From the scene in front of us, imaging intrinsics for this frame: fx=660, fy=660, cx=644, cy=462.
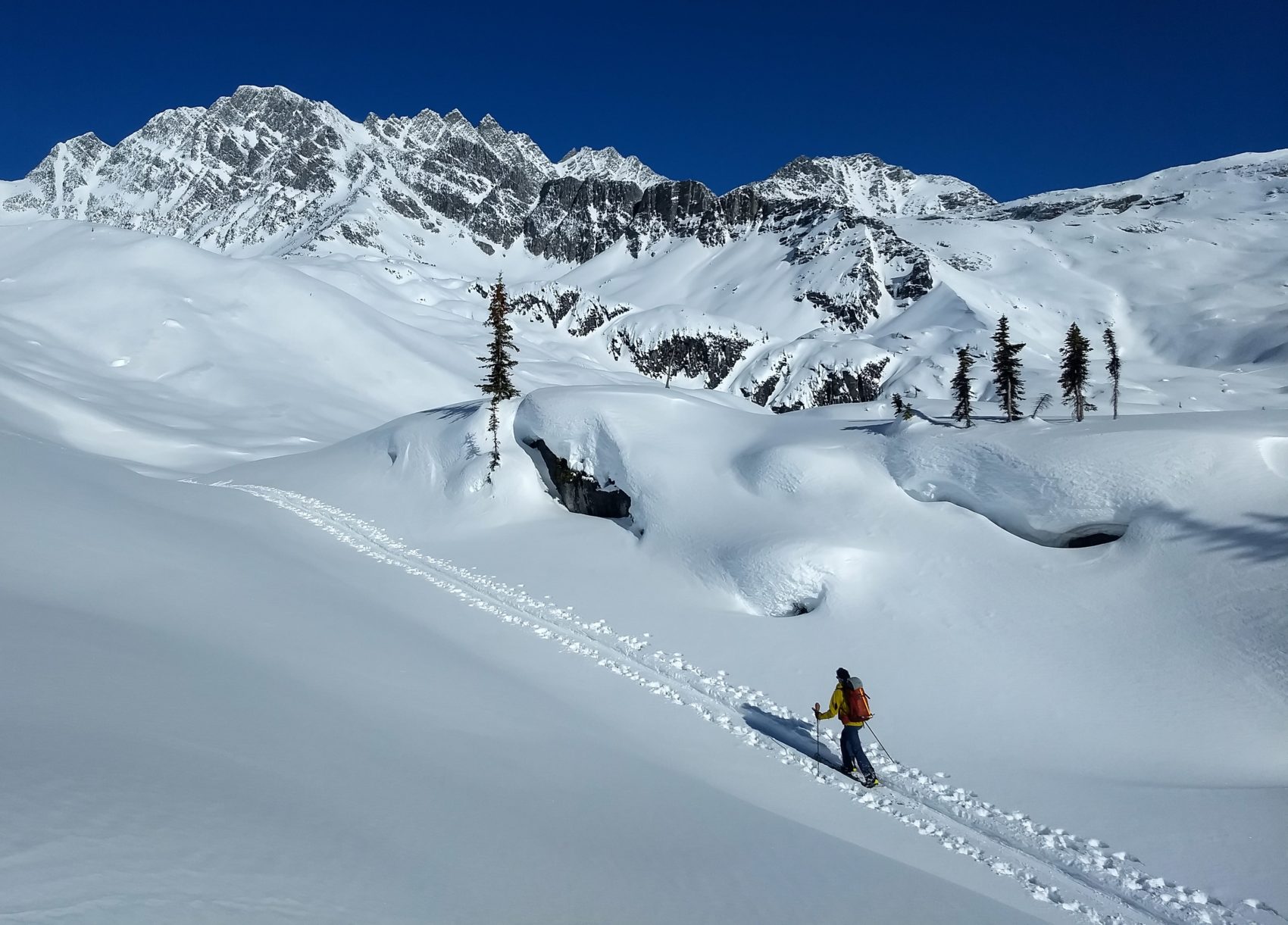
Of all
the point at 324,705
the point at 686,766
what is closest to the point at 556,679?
the point at 686,766

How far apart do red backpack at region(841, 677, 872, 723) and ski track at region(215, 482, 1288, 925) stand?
134 cm

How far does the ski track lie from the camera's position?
926cm

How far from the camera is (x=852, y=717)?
12.4 metres

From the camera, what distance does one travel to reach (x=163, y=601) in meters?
13.2

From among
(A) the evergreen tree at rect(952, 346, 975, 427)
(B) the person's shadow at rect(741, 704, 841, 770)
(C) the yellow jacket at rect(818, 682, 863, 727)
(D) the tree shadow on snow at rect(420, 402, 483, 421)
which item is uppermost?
(A) the evergreen tree at rect(952, 346, 975, 427)

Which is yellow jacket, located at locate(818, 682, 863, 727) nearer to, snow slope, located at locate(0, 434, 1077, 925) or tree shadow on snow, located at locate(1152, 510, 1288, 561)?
snow slope, located at locate(0, 434, 1077, 925)

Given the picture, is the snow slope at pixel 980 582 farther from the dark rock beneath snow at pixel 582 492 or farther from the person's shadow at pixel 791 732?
the dark rock beneath snow at pixel 582 492

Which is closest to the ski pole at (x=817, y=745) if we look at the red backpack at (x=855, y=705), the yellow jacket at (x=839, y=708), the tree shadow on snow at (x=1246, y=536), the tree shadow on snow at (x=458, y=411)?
the yellow jacket at (x=839, y=708)

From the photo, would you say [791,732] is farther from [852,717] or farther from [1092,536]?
[1092,536]

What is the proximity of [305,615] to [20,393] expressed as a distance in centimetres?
5142

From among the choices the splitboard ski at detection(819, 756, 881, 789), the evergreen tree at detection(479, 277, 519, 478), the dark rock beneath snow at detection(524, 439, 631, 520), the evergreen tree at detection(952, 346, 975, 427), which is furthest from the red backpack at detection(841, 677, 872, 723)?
the evergreen tree at detection(479, 277, 519, 478)

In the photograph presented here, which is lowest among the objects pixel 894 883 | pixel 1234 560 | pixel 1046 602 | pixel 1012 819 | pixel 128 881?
pixel 128 881

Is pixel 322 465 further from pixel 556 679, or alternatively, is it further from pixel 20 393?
pixel 556 679

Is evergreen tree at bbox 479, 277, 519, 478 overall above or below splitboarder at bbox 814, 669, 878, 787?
above
